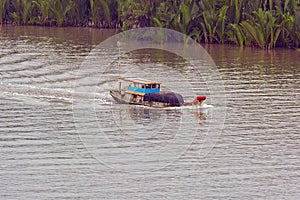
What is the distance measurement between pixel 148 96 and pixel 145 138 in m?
5.79

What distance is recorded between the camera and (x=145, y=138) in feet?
81.7

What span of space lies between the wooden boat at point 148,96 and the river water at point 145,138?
1.40 feet

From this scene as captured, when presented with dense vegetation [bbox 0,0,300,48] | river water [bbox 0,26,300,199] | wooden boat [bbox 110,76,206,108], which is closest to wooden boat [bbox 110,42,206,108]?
wooden boat [bbox 110,76,206,108]

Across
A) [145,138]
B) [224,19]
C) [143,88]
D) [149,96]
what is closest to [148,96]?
[149,96]

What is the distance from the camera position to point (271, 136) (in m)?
25.0

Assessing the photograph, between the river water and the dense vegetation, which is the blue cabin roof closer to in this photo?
the river water

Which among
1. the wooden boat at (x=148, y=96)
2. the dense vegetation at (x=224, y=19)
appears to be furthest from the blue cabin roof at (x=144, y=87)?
the dense vegetation at (x=224, y=19)

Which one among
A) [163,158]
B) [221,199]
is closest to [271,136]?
[163,158]

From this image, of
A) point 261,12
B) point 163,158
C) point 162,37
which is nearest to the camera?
point 163,158

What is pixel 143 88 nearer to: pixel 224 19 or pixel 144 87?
pixel 144 87

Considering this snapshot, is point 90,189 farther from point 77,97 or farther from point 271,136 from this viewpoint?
point 77,97

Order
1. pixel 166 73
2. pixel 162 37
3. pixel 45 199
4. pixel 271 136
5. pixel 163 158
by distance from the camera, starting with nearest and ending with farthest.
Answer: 1. pixel 45 199
2. pixel 163 158
3. pixel 271 136
4. pixel 166 73
5. pixel 162 37

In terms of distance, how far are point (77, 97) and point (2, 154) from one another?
29.1 ft

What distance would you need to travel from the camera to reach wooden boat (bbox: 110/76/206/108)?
97.6ft
